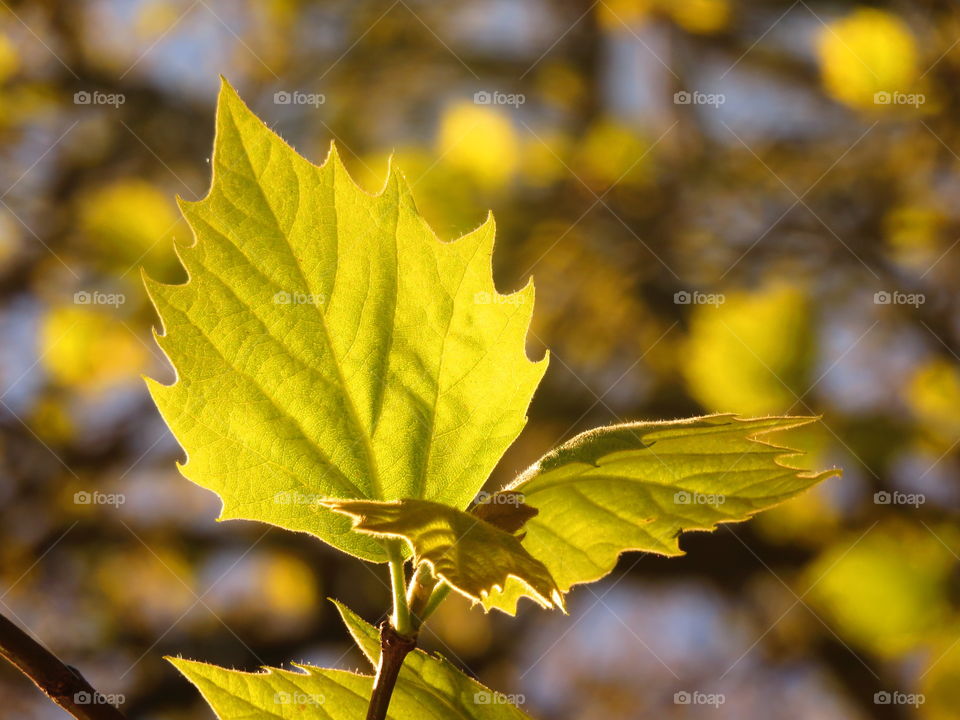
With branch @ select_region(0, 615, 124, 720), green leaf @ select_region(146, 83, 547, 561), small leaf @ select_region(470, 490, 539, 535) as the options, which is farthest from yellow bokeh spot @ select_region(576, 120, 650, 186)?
branch @ select_region(0, 615, 124, 720)

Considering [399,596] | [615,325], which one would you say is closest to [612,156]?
[615,325]

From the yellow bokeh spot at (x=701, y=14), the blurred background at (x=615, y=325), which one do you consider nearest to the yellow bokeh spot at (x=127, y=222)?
the blurred background at (x=615, y=325)

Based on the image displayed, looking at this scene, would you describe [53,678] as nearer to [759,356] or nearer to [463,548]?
[463,548]

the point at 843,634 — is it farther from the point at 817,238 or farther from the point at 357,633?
the point at 357,633

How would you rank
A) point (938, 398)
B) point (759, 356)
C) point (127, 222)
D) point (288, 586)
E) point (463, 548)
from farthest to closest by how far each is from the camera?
point (288, 586) → point (127, 222) → point (938, 398) → point (759, 356) → point (463, 548)

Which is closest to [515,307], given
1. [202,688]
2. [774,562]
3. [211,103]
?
[202,688]

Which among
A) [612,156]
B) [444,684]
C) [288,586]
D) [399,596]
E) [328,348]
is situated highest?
[612,156]
